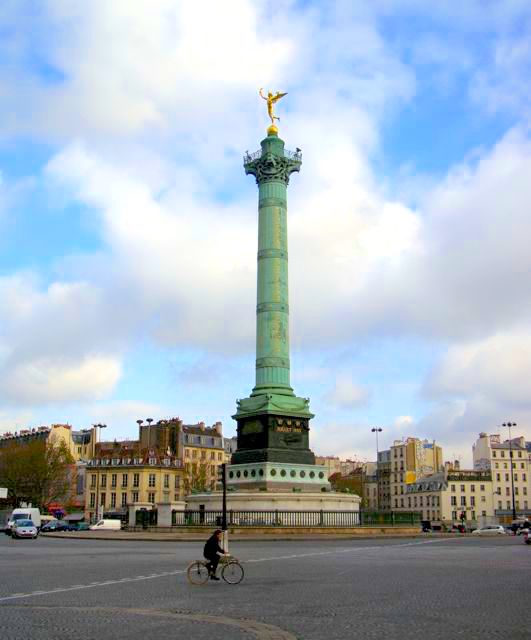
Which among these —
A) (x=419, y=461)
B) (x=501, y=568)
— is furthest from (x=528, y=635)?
(x=419, y=461)

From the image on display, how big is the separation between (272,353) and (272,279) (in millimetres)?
5176

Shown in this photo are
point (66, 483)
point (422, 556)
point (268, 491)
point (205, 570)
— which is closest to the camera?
point (205, 570)

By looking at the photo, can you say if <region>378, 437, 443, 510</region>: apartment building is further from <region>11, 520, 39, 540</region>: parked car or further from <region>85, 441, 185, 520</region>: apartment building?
<region>11, 520, 39, 540</region>: parked car

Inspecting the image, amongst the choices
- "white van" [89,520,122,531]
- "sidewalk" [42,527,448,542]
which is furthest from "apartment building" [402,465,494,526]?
"sidewalk" [42,527,448,542]

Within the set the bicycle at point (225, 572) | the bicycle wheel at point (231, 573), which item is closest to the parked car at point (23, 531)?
the bicycle at point (225, 572)

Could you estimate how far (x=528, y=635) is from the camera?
10523mm

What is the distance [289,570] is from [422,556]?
25.7ft

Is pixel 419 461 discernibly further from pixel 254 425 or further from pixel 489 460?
pixel 254 425

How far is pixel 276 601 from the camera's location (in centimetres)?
1430

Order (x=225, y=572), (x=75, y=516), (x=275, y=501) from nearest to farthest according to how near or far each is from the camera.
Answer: (x=225, y=572), (x=275, y=501), (x=75, y=516)

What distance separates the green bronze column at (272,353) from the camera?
5294cm

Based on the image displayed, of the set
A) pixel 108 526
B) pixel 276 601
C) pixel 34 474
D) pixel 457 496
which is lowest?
pixel 108 526

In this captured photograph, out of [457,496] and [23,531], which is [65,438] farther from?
[23,531]

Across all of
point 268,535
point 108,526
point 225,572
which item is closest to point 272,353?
point 268,535
